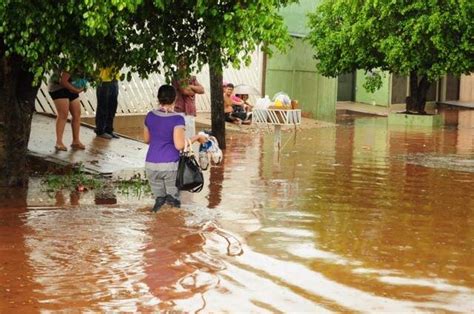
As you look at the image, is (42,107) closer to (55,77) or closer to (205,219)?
(55,77)

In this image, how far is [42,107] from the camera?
1603cm

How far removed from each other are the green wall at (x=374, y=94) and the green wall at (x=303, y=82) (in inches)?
237

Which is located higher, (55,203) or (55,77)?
(55,77)

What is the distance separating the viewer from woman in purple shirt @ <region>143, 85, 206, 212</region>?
8.62m

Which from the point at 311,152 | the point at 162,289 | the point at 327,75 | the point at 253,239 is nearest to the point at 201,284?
the point at 162,289

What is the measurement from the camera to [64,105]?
12.1 metres

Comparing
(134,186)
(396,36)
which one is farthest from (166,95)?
(396,36)

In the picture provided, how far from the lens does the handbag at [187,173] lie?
859cm

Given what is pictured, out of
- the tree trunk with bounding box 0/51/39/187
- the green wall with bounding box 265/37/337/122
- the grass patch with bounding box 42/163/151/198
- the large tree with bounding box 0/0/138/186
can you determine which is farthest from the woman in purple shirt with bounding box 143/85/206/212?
the green wall with bounding box 265/37/337/122

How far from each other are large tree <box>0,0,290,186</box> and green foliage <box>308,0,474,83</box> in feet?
37.1

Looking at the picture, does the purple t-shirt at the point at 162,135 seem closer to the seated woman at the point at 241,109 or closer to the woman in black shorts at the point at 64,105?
the woman in black shorts at the point at 64,105

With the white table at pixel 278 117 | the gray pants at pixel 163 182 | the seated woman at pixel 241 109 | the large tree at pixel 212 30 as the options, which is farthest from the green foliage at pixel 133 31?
the seated woman at pixel 241 109

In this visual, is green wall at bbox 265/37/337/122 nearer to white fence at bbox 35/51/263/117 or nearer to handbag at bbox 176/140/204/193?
white fence at bbox 35/51/263/117

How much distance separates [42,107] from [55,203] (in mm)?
6918
